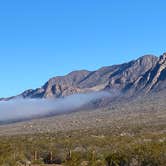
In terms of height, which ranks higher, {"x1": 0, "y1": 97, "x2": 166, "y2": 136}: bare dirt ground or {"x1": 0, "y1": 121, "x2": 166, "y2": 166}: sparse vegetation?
{"x1": 0, "y1": 97, "x2": 166, "y2": 136}: bare dirt ground

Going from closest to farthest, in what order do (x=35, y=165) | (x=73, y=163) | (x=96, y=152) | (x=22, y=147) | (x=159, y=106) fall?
(x=73, y=163), (x=35, y=165), (x=96, y=152), (x=22, y=147), (x=159, y=106)

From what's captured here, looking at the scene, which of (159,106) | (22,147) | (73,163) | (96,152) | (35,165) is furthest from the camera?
(159,106)

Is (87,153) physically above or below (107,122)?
below

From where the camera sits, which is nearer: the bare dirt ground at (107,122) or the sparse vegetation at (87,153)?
the sparse vegetation at (87,153)

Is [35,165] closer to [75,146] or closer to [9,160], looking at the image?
[9,160]

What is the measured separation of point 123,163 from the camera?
46.7m

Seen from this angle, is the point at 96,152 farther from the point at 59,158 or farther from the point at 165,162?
the point at 165,162

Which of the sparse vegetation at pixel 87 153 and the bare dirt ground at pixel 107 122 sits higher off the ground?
the bare dirt ground at pixel 107 122

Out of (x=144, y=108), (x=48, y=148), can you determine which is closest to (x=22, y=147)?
(x=48, y=148)

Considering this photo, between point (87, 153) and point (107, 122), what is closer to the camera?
point (87, 153)

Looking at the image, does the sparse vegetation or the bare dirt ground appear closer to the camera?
the sparse vegetation

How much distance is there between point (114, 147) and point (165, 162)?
12615 millimetres

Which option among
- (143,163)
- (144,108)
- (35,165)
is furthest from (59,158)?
(144,108)

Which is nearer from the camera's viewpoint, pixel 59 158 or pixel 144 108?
pixel 59 158
